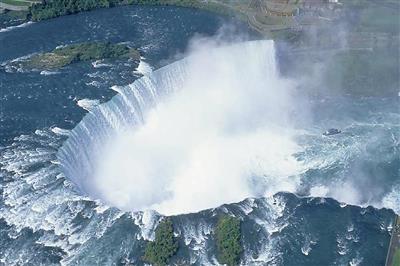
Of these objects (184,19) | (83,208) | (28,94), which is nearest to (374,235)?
(83,208)

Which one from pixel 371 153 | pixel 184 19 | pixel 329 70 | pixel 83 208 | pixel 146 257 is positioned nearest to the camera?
pixel 146 257

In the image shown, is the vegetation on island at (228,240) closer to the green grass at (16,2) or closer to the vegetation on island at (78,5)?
the vegetation on island at (78,5)

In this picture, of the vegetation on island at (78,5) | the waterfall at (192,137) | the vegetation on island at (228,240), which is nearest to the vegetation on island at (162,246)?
the vegetation on island at (228,240)

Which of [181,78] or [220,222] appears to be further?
[181,78]

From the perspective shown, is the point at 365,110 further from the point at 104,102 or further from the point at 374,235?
the point at 104,102

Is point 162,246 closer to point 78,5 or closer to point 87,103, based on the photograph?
point 87,103

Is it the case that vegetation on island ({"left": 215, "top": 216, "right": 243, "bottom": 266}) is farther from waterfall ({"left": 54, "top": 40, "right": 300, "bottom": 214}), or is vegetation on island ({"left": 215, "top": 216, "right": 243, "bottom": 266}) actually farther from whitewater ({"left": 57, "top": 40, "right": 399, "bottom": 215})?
waterfall ({"left": 54, "top": 40, "right": 300, "bottom": 214})

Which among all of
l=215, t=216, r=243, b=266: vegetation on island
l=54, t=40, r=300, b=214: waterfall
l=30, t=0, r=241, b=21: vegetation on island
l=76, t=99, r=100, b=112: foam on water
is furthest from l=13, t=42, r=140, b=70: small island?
l=215, t=216, r=243, b=266: vegetation on island
